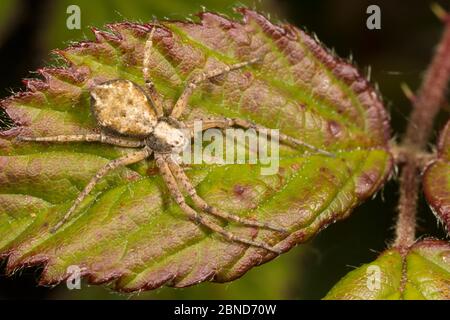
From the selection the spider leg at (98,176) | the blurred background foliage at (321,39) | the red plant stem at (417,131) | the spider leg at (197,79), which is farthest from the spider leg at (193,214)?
the blurred background foliage at (321,39)

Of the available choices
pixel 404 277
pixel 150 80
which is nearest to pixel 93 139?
pixel 150 80

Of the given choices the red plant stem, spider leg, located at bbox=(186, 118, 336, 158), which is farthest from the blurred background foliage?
spider leg, located at bbox=(186, 118, 336, 158)

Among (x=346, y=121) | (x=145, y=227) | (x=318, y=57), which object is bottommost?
(x=145, y=227)

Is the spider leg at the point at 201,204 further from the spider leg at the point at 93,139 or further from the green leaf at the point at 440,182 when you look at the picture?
the green leaf at the point at 440,182

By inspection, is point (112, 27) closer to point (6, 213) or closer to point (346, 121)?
point (6, 213)

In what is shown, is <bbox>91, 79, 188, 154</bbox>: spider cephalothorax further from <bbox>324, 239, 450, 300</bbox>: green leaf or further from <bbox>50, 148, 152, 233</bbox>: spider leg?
<bbox>324, 239, 450, 300</bbox>: green leaf

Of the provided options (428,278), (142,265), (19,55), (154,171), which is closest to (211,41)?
(154,171)
